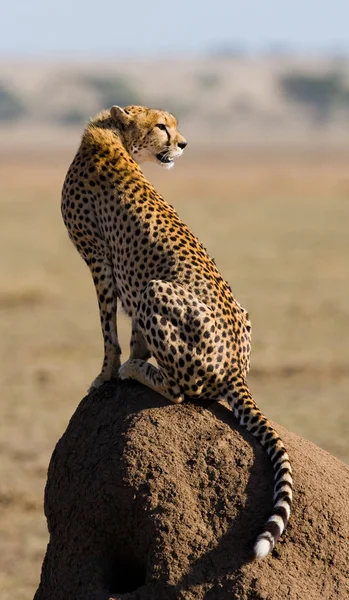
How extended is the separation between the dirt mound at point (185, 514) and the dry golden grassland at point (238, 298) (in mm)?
3115

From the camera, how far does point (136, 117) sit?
22.0 ft

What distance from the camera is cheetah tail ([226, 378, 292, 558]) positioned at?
Answer: 5227 millimetres

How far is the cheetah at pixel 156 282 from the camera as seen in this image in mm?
5695

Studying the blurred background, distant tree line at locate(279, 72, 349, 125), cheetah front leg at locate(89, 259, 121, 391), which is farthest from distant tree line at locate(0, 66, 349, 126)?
cheetah front leg at locate(89, 259, 121, 391)

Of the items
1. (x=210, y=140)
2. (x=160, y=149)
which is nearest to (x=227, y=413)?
(x=160, y=149)

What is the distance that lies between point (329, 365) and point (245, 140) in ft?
236

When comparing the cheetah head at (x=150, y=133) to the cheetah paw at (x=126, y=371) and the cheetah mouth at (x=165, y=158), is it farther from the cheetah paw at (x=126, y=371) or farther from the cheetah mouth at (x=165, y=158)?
the cheetah paw at (x=126, y=371)

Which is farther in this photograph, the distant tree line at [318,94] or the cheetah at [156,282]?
the distant tree line at [318,94]

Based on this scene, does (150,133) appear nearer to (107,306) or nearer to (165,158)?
(165,158)

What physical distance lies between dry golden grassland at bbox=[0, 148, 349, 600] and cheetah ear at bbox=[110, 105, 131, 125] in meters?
3.60

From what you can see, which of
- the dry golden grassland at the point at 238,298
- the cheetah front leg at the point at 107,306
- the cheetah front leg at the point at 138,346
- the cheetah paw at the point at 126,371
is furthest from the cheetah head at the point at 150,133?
the dry golden grassland at the point at 238,298

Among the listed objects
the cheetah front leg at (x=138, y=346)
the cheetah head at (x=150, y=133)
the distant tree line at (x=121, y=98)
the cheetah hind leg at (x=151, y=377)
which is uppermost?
the distant tree line at (x=121, y=98)

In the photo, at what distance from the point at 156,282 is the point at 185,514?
1.07m

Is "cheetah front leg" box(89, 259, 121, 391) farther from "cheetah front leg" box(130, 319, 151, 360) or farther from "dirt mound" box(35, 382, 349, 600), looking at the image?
"dirt mound" box(35, 382, 349, 600)
